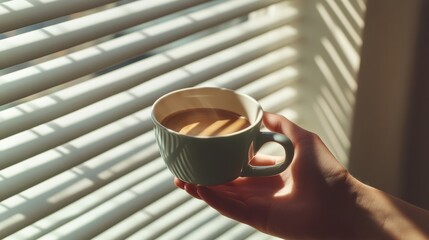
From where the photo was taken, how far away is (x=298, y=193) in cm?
92

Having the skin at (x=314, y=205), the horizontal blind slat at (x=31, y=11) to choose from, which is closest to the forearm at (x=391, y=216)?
the skin at (x=314, y=205)

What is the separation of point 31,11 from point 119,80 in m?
0.17

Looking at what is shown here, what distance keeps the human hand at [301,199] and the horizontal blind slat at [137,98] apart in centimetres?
13

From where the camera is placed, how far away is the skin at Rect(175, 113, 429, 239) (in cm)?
91

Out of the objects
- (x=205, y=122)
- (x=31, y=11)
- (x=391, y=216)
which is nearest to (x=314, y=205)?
(x=391, y=216)

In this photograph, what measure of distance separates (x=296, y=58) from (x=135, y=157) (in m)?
0.37

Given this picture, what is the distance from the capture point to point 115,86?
858 mm

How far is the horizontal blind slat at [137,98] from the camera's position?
2.64 feet

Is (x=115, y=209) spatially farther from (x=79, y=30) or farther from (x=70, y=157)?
(x=79, y=30)

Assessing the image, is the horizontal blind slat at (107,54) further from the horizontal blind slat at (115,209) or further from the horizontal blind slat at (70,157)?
the horizontal blind slat at (115,209)

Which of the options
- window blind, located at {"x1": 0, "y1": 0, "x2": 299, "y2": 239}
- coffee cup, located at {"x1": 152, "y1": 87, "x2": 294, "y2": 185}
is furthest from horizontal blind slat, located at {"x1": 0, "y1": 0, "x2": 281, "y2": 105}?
coffee cup, located at {"x1": 152, "y1": 87, "x2": 294, "y2": 185}

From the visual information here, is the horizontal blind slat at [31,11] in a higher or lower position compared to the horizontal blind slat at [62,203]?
higher

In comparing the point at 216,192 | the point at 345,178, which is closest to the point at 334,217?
the point at 345,178

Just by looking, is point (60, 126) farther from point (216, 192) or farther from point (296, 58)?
point (296, 58)
